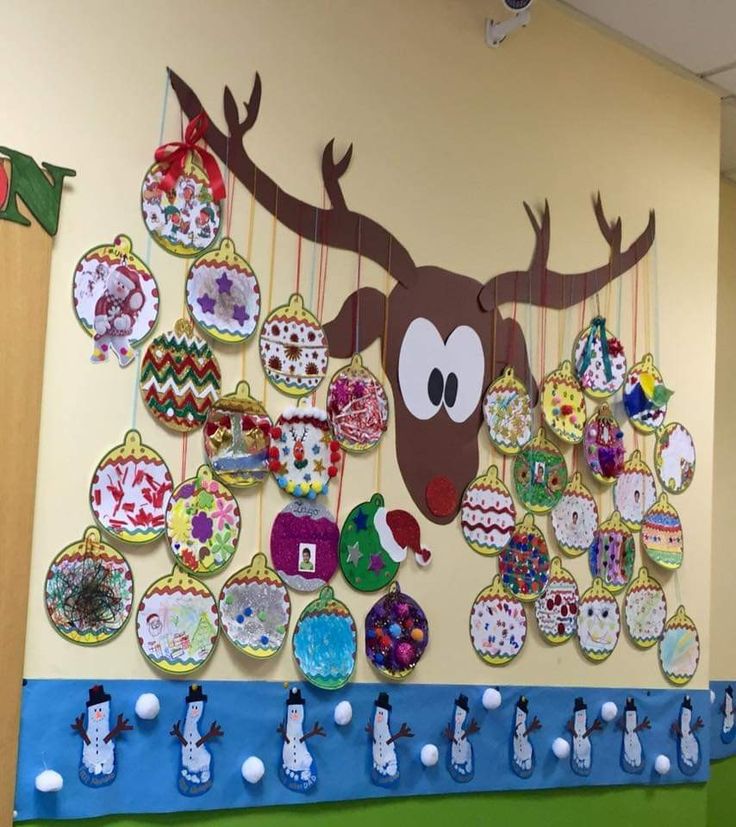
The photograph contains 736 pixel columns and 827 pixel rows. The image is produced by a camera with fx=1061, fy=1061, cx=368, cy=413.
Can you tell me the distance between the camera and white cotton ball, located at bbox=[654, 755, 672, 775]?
235cm

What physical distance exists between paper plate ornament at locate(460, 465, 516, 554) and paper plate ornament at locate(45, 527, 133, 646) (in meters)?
0.71

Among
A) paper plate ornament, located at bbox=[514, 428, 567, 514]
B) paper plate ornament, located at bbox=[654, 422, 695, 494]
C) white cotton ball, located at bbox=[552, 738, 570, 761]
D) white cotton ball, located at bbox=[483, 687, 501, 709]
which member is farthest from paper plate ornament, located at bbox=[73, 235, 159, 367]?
paper plate ornament, located at bbox=[654, 422, 695, 494]

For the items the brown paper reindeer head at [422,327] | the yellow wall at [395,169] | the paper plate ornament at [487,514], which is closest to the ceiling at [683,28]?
the yellow wall at [395,169]

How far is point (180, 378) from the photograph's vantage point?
1.69m

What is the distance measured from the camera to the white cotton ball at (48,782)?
4.87 feet

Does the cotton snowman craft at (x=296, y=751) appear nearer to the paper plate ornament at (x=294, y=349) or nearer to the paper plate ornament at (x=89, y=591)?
the paper plate ornament at (x=89, y=591)

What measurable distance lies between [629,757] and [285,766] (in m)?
0.91

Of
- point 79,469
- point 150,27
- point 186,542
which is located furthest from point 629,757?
point 150,27

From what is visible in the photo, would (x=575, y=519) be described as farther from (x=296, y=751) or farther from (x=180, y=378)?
(x=180, y=378)

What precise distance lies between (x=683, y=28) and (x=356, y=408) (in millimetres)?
1230

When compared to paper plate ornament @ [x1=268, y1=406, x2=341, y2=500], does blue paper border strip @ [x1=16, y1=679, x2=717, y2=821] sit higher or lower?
lower

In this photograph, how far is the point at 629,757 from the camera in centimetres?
231

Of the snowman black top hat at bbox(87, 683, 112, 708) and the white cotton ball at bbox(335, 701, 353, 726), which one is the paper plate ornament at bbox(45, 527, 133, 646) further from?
the white cotton ball at bbox(335, 701, 353, 726)

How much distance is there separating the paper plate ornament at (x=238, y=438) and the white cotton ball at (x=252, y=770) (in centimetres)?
44
